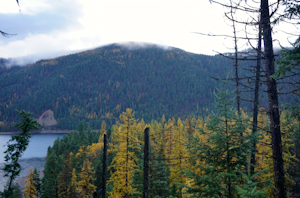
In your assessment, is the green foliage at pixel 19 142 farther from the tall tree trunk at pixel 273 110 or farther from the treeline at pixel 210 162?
the tall tree trunk at pixel 273 110

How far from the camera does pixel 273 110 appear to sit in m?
6.19

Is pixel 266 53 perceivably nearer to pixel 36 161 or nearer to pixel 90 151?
pixel 90 151

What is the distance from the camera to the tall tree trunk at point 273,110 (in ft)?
18.9

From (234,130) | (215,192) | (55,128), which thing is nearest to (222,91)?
(234,130)

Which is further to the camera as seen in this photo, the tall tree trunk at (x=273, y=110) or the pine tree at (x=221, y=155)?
the pine tree at (x=221, y=155)

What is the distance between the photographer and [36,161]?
66188 mm

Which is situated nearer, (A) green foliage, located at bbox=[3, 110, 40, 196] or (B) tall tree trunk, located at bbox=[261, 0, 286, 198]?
(B) tall tree trunk, located at bbox=[261, 0, 286, 198]

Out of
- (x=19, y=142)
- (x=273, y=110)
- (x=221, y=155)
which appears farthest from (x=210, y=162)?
(x=19, y=142)

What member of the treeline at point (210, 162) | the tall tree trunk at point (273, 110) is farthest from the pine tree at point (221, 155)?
the tall tree trunk at point (273, 110)

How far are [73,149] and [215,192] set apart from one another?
5529 cm

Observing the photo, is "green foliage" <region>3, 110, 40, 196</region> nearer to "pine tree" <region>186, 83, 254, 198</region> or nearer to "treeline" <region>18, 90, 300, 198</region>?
"treeline" <region>18, 90, 300, 198</region>

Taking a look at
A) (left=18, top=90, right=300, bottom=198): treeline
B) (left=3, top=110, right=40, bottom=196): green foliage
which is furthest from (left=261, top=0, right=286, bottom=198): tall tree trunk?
(left=3, top=110, right=40, bottom=196): green foliage

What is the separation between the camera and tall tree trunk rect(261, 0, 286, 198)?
5.76 metres

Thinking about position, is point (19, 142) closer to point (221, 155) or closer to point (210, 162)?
point (210, 162)
